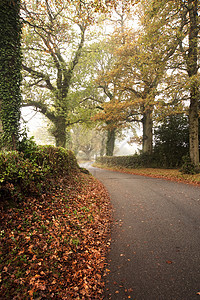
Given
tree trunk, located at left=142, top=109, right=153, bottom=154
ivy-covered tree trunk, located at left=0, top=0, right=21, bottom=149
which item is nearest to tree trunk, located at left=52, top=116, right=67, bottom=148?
tree trunk, located at left=142, top=109, right=153, bottom=154

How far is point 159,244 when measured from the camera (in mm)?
3594

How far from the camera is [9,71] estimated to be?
631 centimetres

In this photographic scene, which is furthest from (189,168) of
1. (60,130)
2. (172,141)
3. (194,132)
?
(60,130)

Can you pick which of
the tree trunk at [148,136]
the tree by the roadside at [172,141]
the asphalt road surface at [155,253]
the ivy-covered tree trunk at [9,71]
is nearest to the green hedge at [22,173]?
the ivy-covered tree trunk at [9,71]

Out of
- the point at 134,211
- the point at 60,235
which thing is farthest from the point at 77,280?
the point at 134,211

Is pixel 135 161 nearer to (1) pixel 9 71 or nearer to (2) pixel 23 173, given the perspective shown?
(1) pixel 9 71

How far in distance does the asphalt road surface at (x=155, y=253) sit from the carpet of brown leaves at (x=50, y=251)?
328 millimetres

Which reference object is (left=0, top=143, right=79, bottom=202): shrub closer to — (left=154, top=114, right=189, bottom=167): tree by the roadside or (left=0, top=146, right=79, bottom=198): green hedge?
(left=0, top=146, right=79, bottom=198): green hedge

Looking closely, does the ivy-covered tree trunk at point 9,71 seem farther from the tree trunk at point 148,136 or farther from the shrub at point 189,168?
the tree trunk at point 148,136

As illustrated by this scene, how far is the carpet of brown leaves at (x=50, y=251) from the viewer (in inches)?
92.4

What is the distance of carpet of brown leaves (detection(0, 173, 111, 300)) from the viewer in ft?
7.70

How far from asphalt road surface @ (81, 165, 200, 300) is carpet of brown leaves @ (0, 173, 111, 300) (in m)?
0.33

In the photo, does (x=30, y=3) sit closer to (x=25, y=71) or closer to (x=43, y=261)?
(x=25, y=71)

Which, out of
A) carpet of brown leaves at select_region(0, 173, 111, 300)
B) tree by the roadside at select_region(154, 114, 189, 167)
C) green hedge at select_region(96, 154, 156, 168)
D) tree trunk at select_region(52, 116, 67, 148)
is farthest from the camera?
green hedge at select_region(96, 154, 156, 168)
